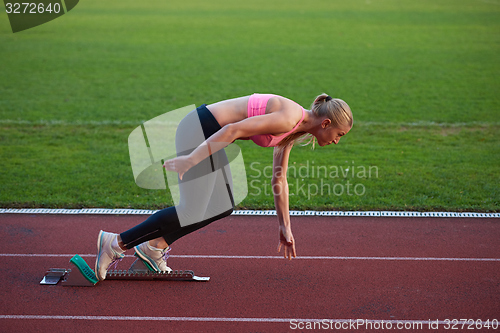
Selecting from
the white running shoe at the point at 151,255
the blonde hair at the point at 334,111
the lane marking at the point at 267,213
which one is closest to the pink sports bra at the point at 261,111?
the blonde hair at the point at 334,111

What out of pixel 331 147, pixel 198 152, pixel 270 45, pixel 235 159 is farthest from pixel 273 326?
pixel 270 45

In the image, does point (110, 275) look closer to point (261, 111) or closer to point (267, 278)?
point (267, 278)

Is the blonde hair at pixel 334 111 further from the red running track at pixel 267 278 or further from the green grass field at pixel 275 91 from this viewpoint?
the green grass field at pixel 275 91

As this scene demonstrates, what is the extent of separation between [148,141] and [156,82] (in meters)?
4.27

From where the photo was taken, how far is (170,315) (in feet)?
12.5

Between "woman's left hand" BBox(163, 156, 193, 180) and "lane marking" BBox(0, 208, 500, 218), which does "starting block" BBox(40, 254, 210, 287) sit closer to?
"woman's left hand" BBox(163, 156, 193, 180)

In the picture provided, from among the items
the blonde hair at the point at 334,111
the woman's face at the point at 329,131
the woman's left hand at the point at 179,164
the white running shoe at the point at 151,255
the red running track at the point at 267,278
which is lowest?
the red running track at the point at 267,278

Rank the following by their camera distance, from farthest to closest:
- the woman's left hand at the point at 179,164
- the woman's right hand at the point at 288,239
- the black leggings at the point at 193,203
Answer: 1. the woman's right hand at the point at 288,239
2. the black leggings at the point at 193,203
3. the woman's left hand at the point at 179,164

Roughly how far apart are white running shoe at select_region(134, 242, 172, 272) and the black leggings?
0.68 ft

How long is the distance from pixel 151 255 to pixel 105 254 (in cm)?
38

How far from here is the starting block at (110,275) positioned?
4.17 m

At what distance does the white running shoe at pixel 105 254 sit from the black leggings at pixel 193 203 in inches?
6.3

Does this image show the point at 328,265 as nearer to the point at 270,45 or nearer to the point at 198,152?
the point at 198,152

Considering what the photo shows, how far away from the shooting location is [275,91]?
12242 millimetres
